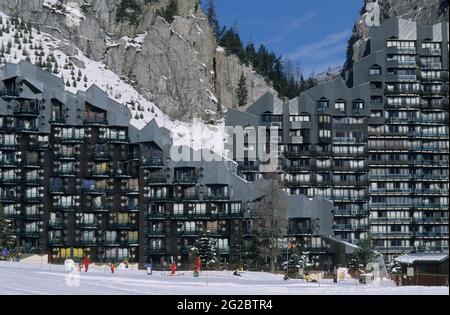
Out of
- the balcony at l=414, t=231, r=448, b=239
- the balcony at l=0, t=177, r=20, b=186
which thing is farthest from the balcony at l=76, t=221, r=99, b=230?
the balcony at l=414, t=231, r=448, b=239

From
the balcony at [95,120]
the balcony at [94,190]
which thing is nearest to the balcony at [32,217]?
the balcony at [94,190]

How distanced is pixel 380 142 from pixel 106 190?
1782 inches

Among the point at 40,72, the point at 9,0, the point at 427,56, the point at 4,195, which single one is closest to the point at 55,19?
the point at 9,0

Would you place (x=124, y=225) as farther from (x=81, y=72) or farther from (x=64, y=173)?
(x=81, y=72)

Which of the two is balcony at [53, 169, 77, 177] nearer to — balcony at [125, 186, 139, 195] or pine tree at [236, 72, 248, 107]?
balcony at [125, 186, 139, 195]

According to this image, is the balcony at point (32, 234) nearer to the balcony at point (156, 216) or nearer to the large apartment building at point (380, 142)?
the balcony at point (156, 216)

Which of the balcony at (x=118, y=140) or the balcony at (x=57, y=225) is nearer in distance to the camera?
the balcony at (x=57, y=225)

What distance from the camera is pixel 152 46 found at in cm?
16712

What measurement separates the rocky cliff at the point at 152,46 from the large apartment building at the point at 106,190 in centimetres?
4351

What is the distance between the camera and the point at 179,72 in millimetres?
167000

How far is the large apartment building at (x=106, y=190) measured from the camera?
11512cm

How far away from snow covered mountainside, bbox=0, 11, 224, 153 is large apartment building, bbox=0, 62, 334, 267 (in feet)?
79.2

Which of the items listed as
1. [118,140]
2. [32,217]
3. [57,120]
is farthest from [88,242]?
[57,120]
